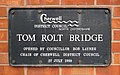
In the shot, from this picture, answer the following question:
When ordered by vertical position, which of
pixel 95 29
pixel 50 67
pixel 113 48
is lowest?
pixel 50 67

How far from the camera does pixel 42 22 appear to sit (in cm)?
192

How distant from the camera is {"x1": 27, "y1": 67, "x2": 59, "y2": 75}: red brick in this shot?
1.95 m

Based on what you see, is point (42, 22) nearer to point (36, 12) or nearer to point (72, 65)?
point (36, 12)

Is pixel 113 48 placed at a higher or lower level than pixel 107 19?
lower

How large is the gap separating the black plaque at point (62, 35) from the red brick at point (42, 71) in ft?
0.13

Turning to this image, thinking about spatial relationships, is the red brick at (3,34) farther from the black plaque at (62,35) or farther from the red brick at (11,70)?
the red brick at (11,70)

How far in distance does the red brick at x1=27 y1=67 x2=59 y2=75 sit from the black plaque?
4 centimetres

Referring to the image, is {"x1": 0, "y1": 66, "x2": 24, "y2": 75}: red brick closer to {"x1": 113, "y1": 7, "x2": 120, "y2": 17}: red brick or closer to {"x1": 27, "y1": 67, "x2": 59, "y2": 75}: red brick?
{"x1": 27, "y1": 67, "x2": 59, "y2": 75}: red brick

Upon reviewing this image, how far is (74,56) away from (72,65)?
0.20 ft

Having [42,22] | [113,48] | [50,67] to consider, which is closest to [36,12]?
[42,22]

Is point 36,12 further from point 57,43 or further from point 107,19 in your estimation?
point 107,19

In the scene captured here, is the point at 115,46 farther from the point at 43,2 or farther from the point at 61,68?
the point at 43,2

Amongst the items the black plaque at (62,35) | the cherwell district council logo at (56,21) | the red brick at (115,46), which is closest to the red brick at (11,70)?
the black plaque at (62,35)

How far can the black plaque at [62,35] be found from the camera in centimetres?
193
